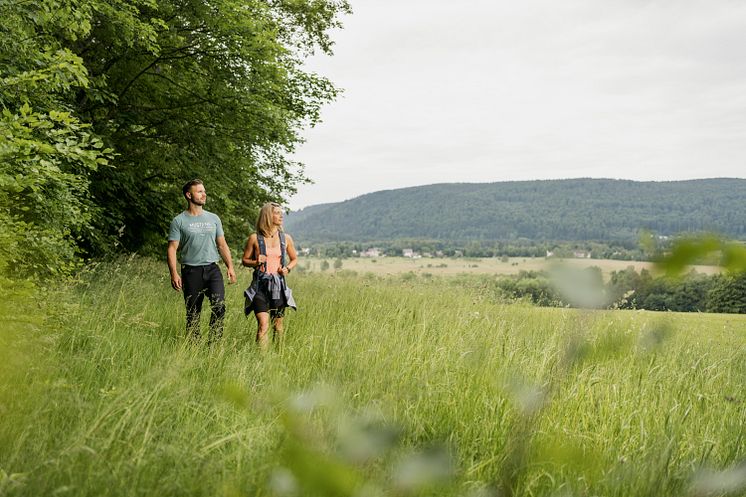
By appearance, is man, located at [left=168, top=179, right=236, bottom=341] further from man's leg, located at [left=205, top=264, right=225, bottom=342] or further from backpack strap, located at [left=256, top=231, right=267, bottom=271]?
backpack strap, located at [left=256, top=231, right=267, bottom=271]

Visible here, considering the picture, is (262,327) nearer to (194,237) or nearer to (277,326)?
(277,326)

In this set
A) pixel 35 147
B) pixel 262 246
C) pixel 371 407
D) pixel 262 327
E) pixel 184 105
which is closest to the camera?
pixel 371 407

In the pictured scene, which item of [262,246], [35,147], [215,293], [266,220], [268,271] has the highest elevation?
[35,147]

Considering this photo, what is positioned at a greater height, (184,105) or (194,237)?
(184,105)

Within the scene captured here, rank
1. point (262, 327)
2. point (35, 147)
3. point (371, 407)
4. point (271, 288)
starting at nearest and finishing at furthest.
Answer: point (371, 407) → point (35, 147) → point (262, 327) → point (271, 288)

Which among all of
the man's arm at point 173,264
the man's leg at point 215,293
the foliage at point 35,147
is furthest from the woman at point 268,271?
the foliage at point 35,147

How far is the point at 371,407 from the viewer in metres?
3.38

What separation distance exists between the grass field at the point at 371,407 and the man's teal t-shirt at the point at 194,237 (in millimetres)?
855

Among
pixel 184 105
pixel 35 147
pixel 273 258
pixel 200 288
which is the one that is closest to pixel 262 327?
pixel 273 258

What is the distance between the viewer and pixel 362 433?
3.71 feet

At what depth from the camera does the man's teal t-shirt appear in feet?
22.1

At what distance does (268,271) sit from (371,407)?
3415mm

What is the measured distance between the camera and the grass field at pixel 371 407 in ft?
3.56

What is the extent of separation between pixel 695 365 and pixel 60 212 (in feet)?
25.2
